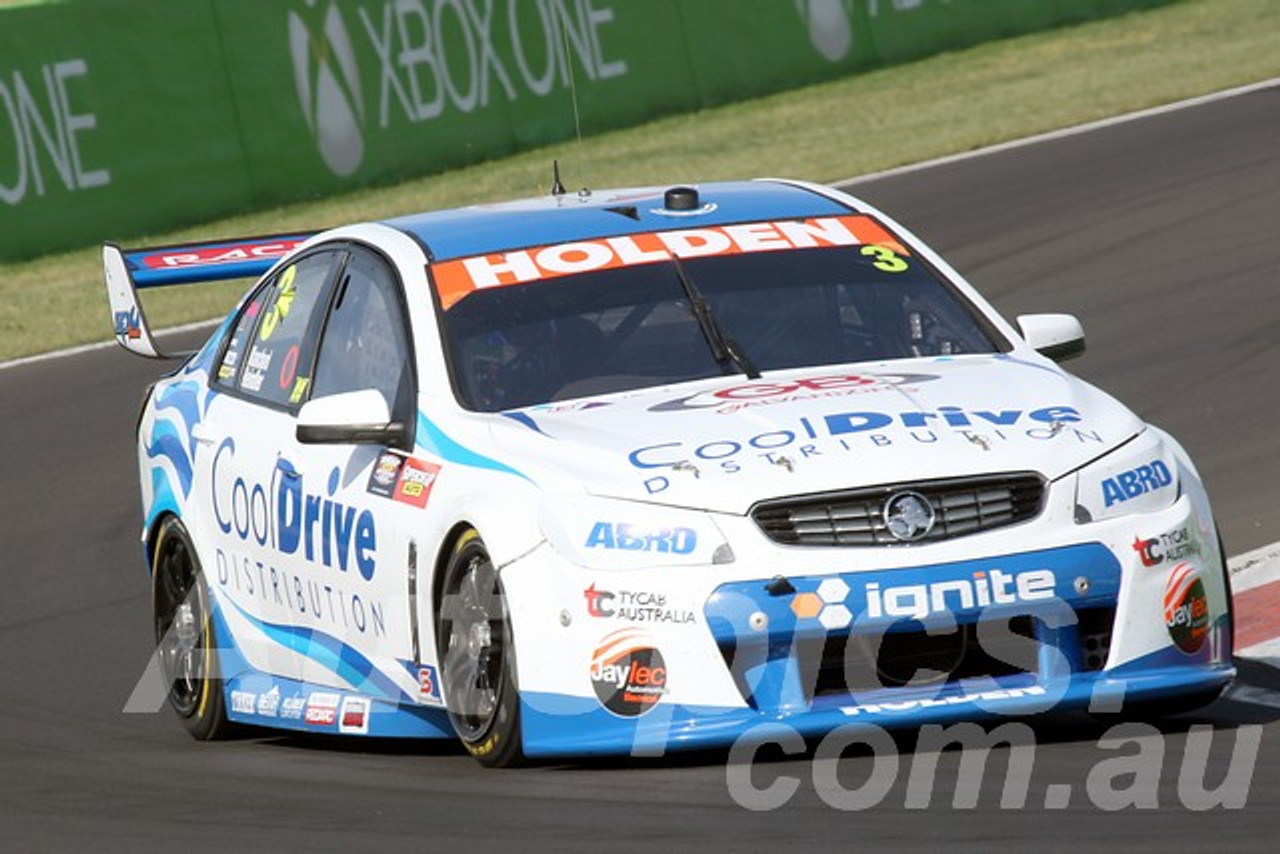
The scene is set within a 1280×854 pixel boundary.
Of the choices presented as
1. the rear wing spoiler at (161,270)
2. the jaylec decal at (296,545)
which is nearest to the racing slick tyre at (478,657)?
the jaylec decal at (296,545)

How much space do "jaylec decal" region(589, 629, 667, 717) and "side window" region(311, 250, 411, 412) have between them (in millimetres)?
1332

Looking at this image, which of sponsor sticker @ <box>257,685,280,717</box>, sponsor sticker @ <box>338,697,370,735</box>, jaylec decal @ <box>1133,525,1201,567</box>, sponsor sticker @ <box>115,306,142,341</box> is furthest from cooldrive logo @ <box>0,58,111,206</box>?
jaylec decal @ <box>1133,525,1201,567</box>

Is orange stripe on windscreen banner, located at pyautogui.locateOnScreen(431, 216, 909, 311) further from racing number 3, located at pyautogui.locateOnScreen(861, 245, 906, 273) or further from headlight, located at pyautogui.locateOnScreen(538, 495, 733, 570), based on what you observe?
headlight, located at pyautogui.locateOnScreen(538, 495, 733, 570)

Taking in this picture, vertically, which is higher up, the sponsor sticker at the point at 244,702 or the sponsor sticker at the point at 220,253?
the sponsor sticker at the point at 220,253

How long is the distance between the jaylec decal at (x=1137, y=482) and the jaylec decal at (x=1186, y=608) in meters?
0.20

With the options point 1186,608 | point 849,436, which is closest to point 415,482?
point 849,436

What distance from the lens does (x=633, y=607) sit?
21.4ft

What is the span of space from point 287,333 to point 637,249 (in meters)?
1.20

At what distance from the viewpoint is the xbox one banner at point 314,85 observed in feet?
69.2

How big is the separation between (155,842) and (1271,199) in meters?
12.0

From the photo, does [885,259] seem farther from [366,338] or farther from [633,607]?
[633,607]

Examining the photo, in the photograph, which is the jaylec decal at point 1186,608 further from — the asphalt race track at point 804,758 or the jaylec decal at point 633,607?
the jaylec decal at point 633,607

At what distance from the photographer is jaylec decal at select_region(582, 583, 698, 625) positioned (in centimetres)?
648

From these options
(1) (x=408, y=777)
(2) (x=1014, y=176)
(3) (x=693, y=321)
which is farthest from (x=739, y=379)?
(2) (x=1014, y=176)
